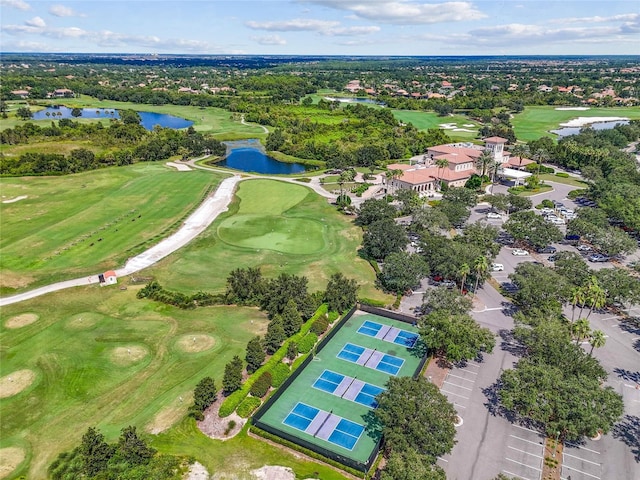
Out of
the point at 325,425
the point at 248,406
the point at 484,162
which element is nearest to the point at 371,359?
the point at 325,425

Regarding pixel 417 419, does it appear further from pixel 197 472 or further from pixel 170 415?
pixel 170 415

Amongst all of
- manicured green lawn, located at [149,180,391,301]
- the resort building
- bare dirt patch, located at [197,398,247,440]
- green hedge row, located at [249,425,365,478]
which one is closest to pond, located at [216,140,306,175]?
manicured green lawn, located at [149,180,391,301]

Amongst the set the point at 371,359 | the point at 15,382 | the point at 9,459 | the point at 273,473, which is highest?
the point at 371,359

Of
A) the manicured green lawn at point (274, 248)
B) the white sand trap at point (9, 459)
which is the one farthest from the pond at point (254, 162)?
the white sand trap at point (9, 459)

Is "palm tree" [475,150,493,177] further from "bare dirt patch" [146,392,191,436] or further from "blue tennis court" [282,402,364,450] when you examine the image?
"bare dirt patch" [146,392,191,436]

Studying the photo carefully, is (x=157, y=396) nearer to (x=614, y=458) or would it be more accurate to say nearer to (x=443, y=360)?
(x=443, y=360)

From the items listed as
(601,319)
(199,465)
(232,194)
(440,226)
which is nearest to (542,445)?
(601,319)
